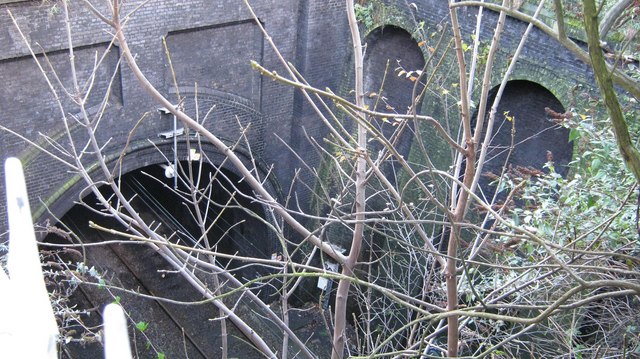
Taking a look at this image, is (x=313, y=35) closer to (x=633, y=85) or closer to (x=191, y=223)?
(x=191, y=223)

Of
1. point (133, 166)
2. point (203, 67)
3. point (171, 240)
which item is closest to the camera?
point (203, 67)

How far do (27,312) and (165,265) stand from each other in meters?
14.2

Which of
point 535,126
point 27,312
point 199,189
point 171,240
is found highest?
point 27,312

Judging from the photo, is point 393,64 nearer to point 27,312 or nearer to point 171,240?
point 171,240

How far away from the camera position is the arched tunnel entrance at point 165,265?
12820mm

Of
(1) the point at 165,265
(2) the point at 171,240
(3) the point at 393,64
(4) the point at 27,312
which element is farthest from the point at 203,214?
(4) the point at 27,312

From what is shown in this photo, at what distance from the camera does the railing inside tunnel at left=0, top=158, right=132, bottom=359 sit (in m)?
1.17

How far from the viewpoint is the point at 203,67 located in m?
10.8

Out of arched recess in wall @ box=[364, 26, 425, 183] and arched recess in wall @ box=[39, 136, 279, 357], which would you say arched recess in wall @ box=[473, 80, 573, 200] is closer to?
arched recess in wall @ box=[364, 26, 425, 183]

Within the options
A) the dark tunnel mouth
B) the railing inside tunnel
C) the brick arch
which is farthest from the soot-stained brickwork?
the railing inside tunnel

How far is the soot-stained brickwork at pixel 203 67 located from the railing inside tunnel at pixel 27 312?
6799 mm

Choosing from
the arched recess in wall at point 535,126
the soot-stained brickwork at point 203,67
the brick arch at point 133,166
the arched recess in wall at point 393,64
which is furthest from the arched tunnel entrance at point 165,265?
the arched recess in wall at point 535,126

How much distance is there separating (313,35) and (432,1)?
6.65 feet

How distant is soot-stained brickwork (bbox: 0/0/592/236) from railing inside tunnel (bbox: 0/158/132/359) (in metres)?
6.80
